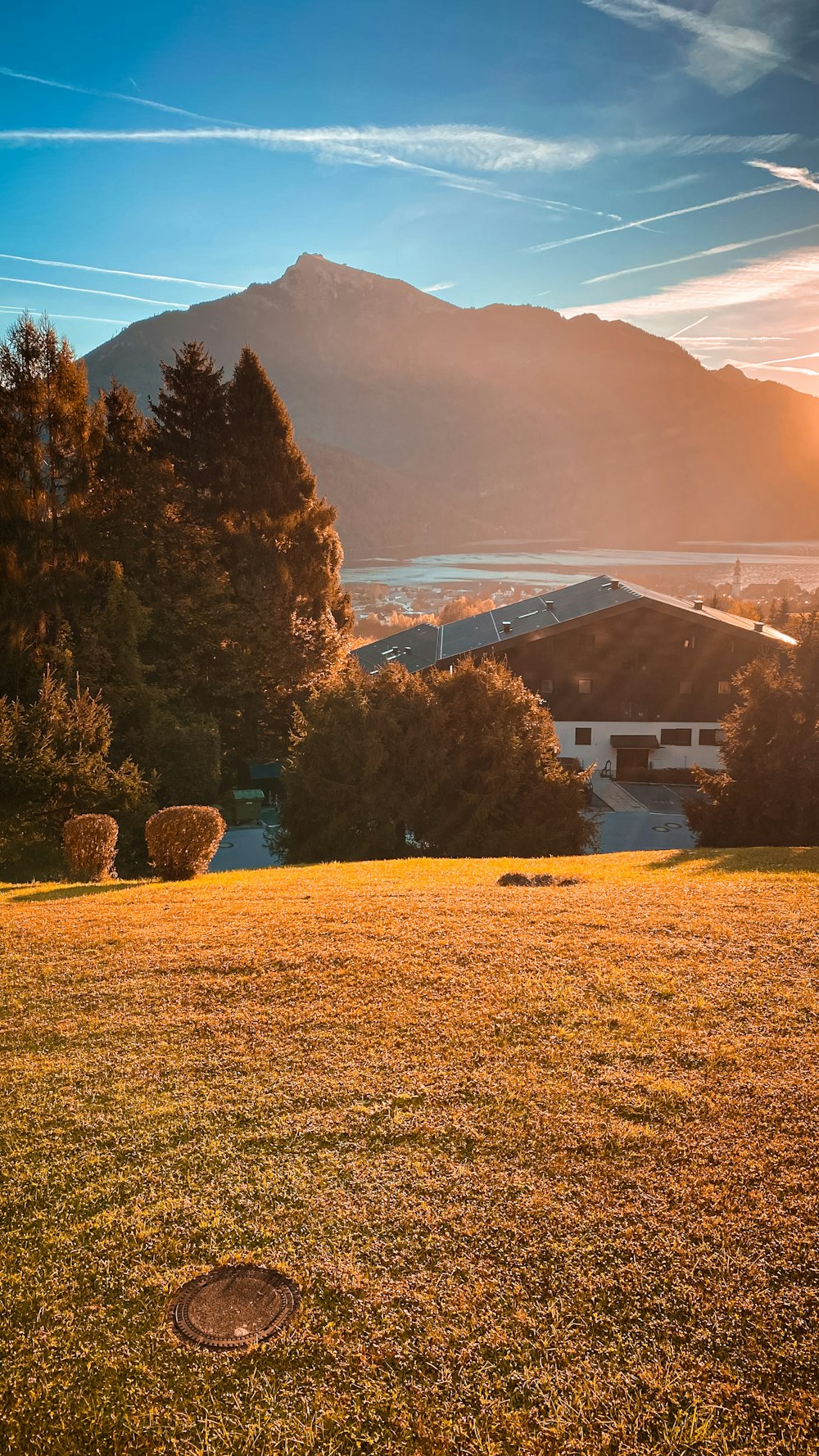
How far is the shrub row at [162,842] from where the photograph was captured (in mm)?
15688

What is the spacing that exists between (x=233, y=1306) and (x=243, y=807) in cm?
2672

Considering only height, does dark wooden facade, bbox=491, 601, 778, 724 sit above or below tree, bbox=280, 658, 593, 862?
above

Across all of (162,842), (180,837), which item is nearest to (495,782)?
(180,837)

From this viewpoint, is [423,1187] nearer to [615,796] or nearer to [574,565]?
[615,796]

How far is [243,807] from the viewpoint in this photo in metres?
30.7

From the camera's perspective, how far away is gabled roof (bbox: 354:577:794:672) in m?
39.6

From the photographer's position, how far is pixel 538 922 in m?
10.6

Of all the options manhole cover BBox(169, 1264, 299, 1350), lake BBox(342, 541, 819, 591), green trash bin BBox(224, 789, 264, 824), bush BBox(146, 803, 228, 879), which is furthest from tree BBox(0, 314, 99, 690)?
lake BBox(342, 541, 819, 591)

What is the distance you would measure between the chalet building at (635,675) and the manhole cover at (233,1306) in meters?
35.6

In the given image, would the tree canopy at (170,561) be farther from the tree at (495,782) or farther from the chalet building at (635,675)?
the chalet building at (635,675)

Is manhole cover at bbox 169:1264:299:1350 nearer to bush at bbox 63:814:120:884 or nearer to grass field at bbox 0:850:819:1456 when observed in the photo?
grass field at bbox 0:850:819:1456

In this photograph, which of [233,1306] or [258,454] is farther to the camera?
[258,454]

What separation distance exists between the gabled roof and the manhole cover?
2801 cm

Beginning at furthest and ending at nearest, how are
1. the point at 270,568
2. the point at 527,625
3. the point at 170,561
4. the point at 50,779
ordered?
1. the point at 527,625
2. the point at 270,568
3. the point at 170,561
4. the point at 50,779
